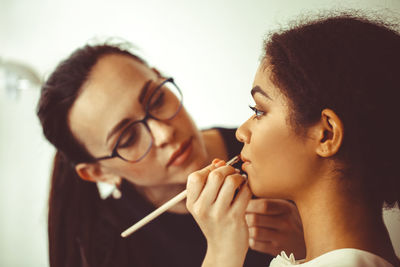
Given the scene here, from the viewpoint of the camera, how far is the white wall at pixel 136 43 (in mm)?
473

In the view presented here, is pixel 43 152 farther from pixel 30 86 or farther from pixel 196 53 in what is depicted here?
pixel 196 53

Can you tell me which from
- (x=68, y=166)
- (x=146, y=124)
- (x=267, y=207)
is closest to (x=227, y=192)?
(x=267, y=207)

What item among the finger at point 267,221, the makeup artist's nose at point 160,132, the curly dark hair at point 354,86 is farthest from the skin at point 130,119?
the curly dark hair at point 354,86

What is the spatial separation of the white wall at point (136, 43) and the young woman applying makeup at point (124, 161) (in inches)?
2.1

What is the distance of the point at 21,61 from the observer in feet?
3.15

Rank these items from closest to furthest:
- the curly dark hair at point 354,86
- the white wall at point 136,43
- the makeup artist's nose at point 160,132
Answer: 1. the curly dark hair at point 354,86
2. the white wall at point 136,43
3. the makeup artist's nose at point 160,132

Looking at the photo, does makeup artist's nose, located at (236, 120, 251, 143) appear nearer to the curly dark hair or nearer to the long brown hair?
the curly dark hair

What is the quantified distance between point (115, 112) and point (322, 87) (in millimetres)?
369

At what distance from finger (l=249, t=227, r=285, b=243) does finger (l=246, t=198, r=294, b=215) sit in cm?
3

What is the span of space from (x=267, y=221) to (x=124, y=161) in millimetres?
292

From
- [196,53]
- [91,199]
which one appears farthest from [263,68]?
[91,199]

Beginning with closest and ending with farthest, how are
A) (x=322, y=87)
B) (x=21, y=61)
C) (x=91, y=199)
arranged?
(x=322, y=87) → (x=91, y=199) → (x=21, y=61)

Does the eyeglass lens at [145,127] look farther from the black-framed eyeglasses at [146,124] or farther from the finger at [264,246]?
the finger at [264,246]

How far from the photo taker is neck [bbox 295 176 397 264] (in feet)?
1.27
